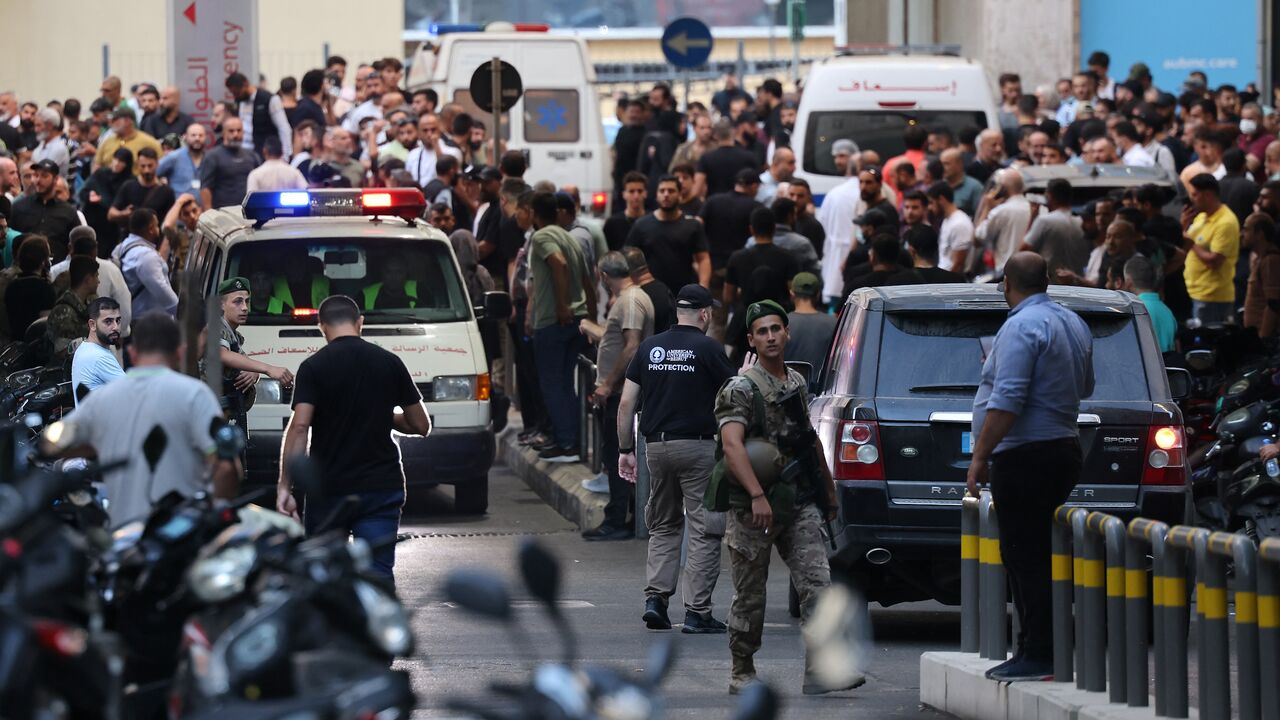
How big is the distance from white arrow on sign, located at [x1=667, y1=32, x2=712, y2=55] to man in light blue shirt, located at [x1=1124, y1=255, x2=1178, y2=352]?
14559 mm

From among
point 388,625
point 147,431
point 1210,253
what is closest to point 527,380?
point 1210,253

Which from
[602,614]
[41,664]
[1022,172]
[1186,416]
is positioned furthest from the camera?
[1022,172]

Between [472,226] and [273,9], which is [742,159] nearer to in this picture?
[472,226]

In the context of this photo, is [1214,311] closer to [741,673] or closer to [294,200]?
[294,200]

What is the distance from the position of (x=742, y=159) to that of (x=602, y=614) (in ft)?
36.0

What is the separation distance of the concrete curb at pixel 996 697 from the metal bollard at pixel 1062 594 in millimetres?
96

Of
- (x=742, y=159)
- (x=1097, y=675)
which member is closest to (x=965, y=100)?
(x=742, y=159)

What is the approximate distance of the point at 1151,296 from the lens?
15.0 m

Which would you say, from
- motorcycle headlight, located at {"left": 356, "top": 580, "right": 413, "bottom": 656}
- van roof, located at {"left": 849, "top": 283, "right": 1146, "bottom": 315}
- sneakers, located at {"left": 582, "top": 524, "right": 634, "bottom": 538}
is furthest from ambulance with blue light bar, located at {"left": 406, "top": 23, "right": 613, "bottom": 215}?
motorcycle headlight, located at {"left": 356, "top": 580, "right": 413, "bottom": 656}

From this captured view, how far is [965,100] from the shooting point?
23500mm

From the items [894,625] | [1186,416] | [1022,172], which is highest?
[1022,172]

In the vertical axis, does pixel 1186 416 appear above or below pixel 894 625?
above

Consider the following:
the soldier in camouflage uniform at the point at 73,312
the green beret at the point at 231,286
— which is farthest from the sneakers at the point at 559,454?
the soldier in camouflage uniform at the point at 73,312

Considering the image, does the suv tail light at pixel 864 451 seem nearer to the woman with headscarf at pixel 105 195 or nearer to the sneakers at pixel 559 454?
the sneakers at pixel 559 454
